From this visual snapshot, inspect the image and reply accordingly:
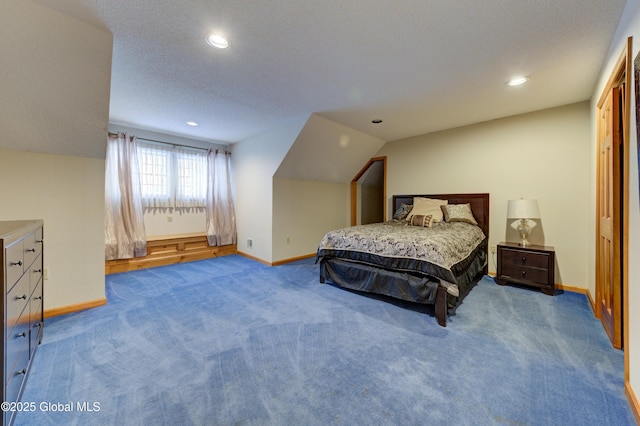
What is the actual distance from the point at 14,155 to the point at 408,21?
3.44 m

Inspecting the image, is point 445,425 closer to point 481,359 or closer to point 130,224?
point 481,359

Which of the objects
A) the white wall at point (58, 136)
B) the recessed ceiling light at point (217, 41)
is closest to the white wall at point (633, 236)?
the recessed ceiling light at point (217, 41)

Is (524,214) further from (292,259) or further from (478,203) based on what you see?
(292,259)

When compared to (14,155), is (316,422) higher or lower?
lower

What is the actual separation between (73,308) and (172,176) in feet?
8.19

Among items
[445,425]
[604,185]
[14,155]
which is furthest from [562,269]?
[14,155]

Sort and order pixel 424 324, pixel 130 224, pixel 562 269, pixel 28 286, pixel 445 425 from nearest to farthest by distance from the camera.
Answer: pixel 445 425
pixel 28 286
pixel 424 324
pixel 562 269
pixel 130 224

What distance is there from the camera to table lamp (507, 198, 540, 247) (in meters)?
3.02

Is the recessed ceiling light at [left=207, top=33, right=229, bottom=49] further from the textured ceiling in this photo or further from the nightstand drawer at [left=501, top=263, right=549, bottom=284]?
the nightstand drawer at [left=501, top=263, right=549, bottom=284]

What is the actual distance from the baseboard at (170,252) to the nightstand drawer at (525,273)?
4585 millimetres

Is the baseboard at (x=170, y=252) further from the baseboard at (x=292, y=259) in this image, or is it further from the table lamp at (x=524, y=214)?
the table lamp at (x=524, y=214)

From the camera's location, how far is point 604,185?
86.7 inches

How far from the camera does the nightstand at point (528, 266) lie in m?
2.82

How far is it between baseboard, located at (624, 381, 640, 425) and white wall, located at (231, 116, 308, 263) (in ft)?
12.0
